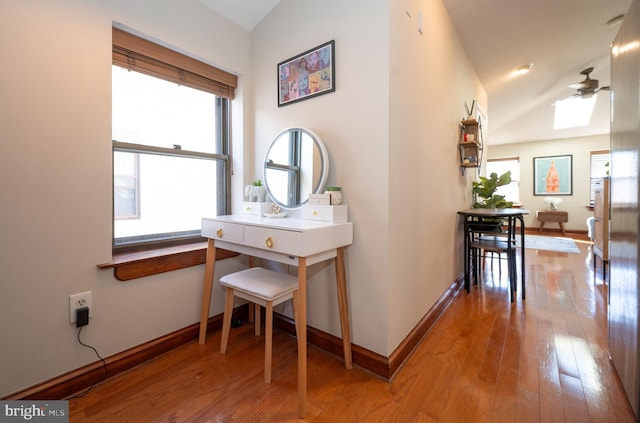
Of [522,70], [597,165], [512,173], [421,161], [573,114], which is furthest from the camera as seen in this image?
[512,173]

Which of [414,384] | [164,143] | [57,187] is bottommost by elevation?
[414,384]

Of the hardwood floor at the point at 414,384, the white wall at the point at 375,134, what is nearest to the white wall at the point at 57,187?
A: the hardwood floor at the point at 414,384

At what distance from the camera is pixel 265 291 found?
4.55 feet

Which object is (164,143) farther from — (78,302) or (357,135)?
(357,135)

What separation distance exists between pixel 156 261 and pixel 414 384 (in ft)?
5.15

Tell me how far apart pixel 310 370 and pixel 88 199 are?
4.78 ft

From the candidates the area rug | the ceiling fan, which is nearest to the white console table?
the ceiling fan

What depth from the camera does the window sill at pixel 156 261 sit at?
145cm

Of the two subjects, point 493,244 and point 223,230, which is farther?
point 493,244

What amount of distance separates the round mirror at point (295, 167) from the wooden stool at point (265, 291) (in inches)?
19.3

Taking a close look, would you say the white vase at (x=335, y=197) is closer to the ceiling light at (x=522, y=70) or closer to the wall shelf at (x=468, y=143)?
the wall shelf at (x=468, y=143)

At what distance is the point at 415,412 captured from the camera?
1.19 meters

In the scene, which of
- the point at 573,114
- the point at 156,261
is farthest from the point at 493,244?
the point at 573,114

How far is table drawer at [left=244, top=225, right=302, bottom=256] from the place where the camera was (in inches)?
48.3
